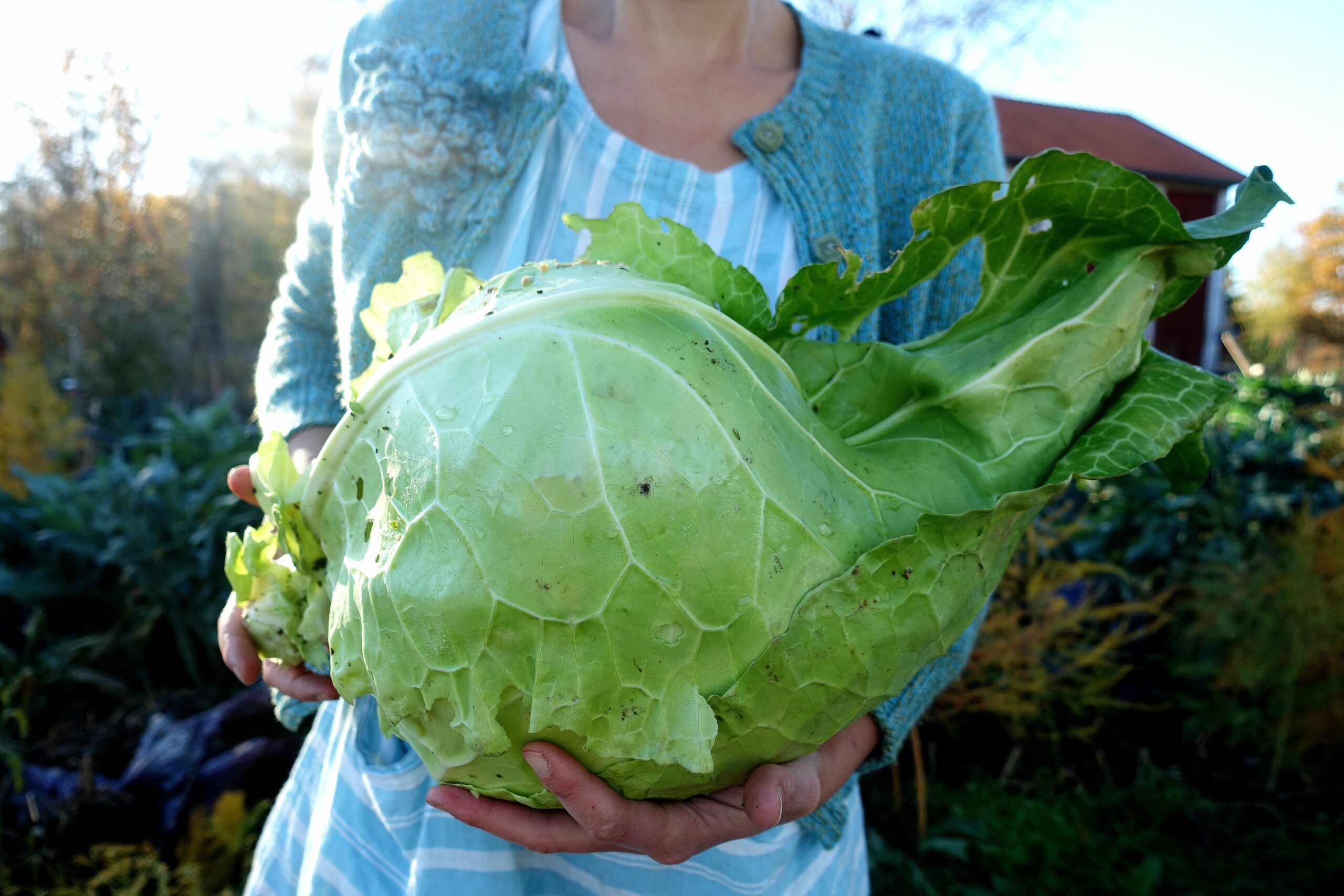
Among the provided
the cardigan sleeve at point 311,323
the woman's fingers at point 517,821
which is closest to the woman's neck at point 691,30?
the cardigan sleeve at point 311,323

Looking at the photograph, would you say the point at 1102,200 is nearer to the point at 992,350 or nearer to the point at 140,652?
the point at 992,350

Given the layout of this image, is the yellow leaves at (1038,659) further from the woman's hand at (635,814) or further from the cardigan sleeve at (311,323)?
the cardigan sleeve at (311,323)

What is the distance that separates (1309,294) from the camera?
114ft

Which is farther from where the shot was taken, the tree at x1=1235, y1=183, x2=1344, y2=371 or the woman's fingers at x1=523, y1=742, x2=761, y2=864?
the tree at x1=1235, y1=183, x2=1344, y2=371

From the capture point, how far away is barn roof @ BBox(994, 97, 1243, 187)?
18.9 m

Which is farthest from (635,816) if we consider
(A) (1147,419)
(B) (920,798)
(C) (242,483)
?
(B) (920,798)

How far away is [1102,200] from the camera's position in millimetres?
1107

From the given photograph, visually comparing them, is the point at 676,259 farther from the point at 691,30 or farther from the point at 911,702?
the point at 911,702

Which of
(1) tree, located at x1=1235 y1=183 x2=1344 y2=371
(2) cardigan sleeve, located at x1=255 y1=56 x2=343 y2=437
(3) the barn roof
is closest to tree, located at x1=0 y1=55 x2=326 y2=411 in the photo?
(2) cardigan sleeve, located at x1=255 y1=56 x2=343 y2=437

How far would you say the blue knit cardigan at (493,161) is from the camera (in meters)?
1.49

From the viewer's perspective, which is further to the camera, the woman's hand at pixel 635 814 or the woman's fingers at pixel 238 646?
the woman's fingers at pixel 238 646

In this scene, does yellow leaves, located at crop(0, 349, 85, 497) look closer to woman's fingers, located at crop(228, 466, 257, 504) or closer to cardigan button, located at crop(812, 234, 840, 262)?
woman's fingers, located at crop(228, 466, 257, 504)

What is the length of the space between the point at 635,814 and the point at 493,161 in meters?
1.17

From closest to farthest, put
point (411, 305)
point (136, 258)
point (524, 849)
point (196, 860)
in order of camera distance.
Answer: point (411, 305)
point (524, 849)
point (196, 860)
point (136, 258)
